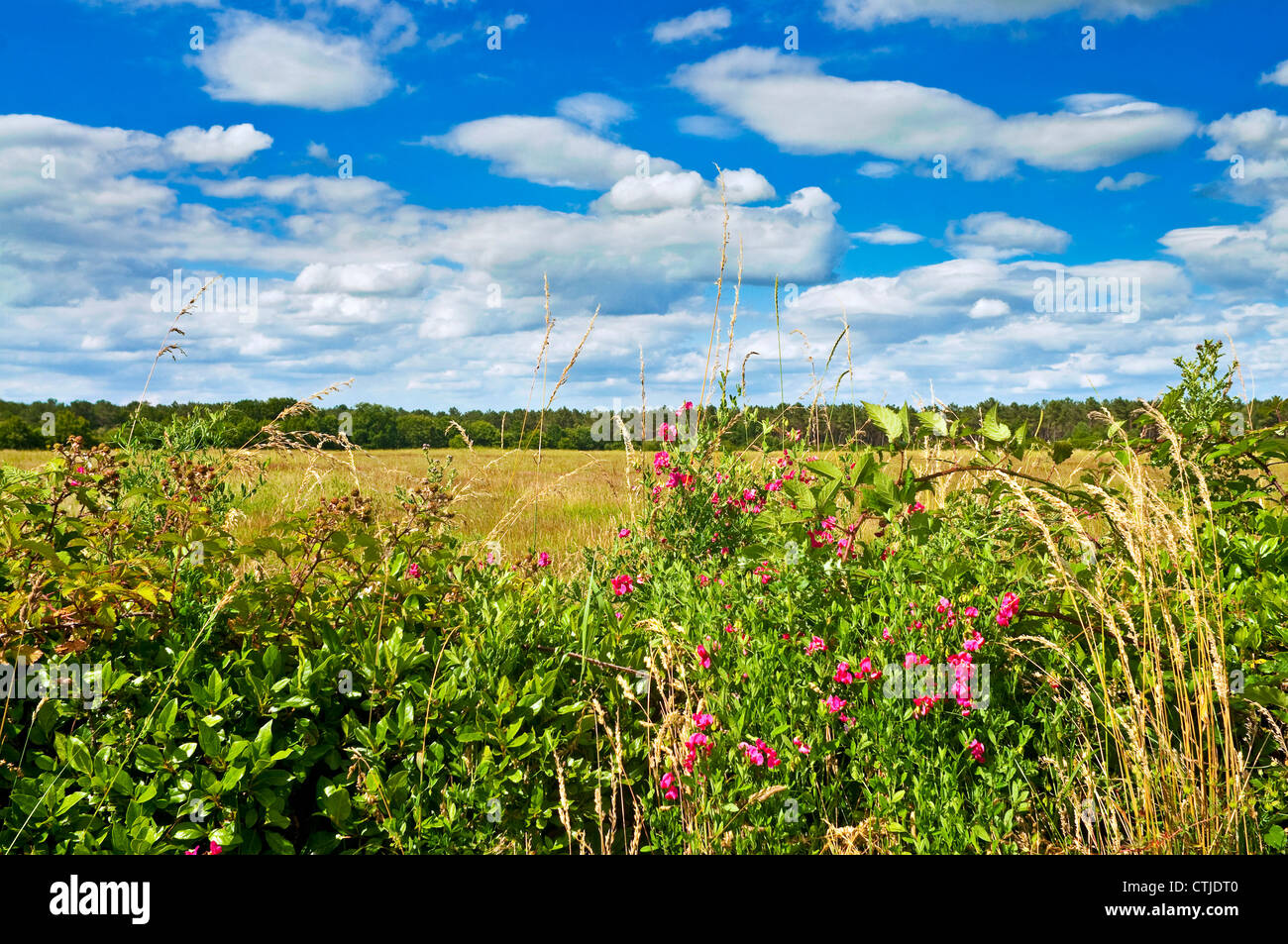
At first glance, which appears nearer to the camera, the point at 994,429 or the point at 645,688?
the point at 645,688

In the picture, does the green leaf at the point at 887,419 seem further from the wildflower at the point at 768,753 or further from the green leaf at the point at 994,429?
the wildflower at the point at 768,753

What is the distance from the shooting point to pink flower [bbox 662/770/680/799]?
2525 millimetres

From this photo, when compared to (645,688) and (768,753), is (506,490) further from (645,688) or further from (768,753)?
(768,753)

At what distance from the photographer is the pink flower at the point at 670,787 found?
8.29 feet

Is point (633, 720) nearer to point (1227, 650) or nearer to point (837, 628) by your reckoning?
point (837, 628)

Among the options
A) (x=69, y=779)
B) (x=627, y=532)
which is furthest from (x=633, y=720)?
(x=69, y=779)

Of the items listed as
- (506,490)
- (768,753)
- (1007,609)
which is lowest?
(768,753)

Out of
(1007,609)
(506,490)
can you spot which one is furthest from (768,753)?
(506,490)

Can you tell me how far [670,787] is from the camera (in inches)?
101

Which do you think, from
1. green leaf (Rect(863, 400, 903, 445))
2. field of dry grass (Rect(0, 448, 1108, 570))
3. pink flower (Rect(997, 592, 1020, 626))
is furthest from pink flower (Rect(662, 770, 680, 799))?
green leaf (Rect(863, 400, 903, 445))

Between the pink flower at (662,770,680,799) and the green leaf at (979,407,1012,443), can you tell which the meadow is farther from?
the green leaf at (979,407,1012,443)

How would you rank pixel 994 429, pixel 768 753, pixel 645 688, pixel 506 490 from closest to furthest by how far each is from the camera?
pixel 768 753
pixel 645 688
pixel 994 429
pixel 506 490

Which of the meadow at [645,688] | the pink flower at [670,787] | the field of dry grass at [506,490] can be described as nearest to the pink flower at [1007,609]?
the meadow at [645,688]
